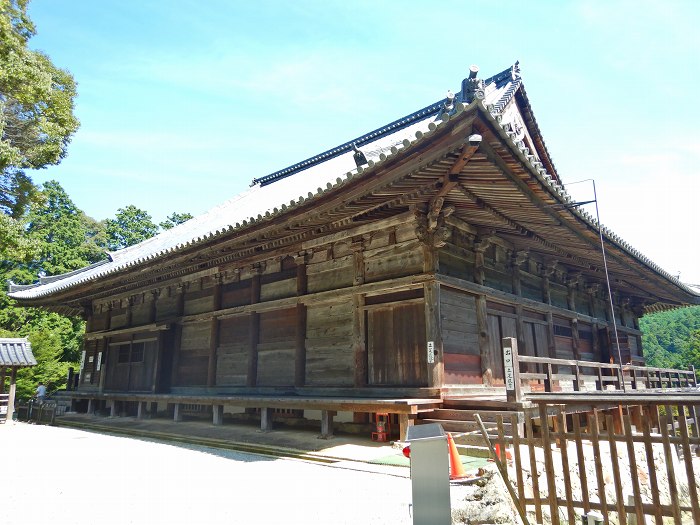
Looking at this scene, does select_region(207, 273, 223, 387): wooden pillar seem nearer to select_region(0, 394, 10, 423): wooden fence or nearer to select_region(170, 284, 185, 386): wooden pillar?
select_region(170, 284, 185, 386): wooden pillar

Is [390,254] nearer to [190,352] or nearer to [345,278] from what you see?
[345,278]

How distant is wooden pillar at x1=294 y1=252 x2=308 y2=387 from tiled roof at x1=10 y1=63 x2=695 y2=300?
4.93ft

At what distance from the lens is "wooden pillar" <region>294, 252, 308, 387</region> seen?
10.5 m

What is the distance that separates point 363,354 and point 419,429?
20.8 feet

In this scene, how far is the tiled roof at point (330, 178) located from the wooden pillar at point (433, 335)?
2609 mm

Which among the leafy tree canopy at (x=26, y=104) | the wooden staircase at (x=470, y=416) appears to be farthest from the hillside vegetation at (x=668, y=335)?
the leafy tree canopy at (x=26, y=104)

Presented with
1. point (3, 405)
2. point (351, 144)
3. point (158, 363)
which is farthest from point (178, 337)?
point (351, 144)

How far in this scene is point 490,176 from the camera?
7.20 meters

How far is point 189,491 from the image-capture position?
5.50 metres

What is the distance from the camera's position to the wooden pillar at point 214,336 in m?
12.7

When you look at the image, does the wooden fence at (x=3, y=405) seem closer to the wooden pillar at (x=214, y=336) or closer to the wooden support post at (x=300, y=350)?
the wooden pillar at (x=214, y=336)

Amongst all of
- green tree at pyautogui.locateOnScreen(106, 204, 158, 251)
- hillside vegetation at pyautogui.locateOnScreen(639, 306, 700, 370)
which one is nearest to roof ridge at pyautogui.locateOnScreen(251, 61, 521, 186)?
green tree at pyautogui.locateOnScreen(106, 204, 158, 251)

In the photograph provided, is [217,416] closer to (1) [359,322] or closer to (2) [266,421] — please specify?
(2) [266,421]

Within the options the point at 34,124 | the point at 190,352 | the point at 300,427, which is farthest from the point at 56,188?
the point at 300,427
